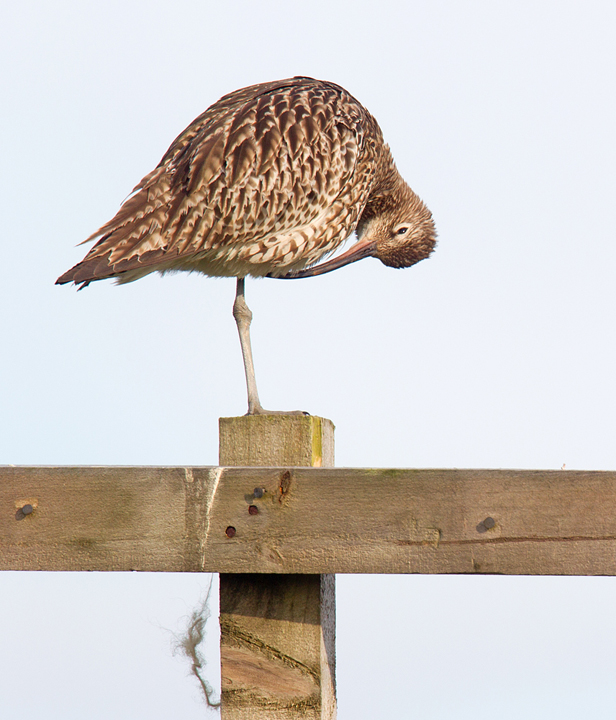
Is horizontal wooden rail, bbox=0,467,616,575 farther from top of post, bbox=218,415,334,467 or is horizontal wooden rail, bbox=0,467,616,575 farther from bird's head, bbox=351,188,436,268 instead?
bird's head, bbox=351,188,436,268

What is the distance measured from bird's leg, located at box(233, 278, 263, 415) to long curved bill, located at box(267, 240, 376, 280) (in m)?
0.51

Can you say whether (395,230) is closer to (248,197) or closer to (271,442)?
(248,197)

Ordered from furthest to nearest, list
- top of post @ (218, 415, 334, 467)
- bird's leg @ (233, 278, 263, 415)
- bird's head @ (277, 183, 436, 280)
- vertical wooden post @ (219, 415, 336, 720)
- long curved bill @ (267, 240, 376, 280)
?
bird's head @ (277, 183, 436, 280) → long curved bill @ (267, 240, 376, 280) → bird's leg @ (233, 278, 263, 415) → top of post @ (218, 415, 334, 467) → vertical wooden post @ (219, 415, 336, 720)

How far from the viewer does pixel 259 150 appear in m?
5.06

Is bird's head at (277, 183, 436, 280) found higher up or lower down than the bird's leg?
higher up

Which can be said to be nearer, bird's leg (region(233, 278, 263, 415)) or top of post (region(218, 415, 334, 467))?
top of post (region(218, 415, 334, 467))

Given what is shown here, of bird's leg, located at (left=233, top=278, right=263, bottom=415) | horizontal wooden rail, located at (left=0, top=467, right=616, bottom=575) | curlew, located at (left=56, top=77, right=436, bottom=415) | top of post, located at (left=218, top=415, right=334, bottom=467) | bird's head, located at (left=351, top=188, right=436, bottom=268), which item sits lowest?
horizontal wooden rail, located at (left=0, top=467, right=616, bottom=575)

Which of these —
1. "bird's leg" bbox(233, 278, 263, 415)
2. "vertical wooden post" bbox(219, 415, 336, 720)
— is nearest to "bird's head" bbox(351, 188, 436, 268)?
"bird's leg" bbox(233, 278, 263, 415)

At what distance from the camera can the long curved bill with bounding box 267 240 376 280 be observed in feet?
17.8

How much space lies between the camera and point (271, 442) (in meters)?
3.62

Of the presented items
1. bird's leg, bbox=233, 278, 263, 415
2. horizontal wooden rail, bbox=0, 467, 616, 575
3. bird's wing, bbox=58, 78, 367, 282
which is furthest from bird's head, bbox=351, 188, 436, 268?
horizontal wooden rail, bbox=0, 467, 616, 575

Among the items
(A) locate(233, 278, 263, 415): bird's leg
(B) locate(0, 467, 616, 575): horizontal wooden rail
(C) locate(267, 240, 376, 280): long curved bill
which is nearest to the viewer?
(B) locate(0, 467, 616, 575): horizontal wooden rail

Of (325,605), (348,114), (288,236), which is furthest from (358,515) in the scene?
(348,114)

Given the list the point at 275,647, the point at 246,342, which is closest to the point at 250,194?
the point at 246,342
